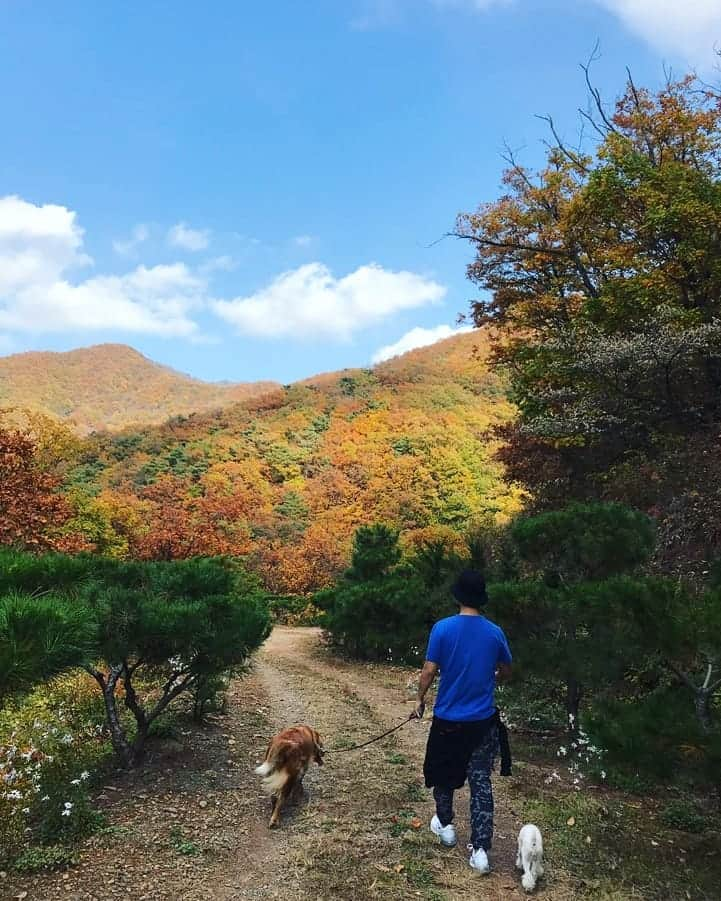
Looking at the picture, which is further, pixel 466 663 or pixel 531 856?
pixel 466 663

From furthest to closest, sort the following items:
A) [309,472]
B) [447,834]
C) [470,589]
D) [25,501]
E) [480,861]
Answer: [309,472], [25,501], [447,834], [470,589], [480,861]

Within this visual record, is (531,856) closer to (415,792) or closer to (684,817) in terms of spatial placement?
(415,792)

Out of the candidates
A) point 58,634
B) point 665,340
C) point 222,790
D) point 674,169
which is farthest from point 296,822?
point 674,169

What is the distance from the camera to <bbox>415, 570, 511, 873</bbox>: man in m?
2.95

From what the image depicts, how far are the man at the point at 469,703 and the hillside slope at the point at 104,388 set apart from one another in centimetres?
4648

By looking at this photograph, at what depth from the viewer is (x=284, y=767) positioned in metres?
3.54

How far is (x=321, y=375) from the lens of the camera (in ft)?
143

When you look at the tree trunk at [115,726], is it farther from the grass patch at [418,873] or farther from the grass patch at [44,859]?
the grass patch at [418,873]

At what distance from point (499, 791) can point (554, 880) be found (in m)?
1.17

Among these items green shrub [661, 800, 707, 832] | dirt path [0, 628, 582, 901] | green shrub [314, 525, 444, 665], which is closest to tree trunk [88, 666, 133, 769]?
dirt path [0, 628, 582, 901]

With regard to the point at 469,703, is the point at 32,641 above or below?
above

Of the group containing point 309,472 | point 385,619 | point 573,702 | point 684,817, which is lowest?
point 385,619

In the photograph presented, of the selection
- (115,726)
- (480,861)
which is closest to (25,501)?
(115,726)

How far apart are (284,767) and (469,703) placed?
53.9 inches
